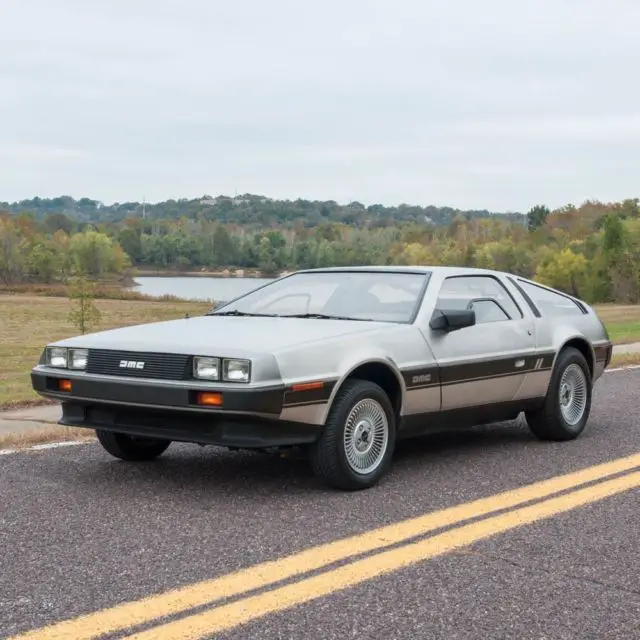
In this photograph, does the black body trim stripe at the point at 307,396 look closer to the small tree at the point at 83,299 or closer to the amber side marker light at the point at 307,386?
the amber side marker light at the point at 307,386

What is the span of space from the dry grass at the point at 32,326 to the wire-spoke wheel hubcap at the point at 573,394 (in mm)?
5382

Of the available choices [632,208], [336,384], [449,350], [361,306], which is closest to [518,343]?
[449,350]

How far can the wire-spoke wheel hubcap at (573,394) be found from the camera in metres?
7.79

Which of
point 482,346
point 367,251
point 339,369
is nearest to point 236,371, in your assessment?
point 339,369

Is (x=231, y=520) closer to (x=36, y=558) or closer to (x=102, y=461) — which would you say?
(x=36, y=558)

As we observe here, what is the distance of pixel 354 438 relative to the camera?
592cm

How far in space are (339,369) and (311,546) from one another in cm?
138

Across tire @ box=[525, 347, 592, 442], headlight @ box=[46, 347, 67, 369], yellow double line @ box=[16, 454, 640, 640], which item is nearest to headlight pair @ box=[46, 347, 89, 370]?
headlight @ box=[46, 347, 67, 369]

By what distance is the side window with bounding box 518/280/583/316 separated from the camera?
7.86 metres

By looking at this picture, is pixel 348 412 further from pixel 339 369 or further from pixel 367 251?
pixel 367 251

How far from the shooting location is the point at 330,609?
3.83 m

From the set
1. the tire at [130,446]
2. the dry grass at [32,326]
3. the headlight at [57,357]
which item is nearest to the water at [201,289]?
the dry grass at [32,326]

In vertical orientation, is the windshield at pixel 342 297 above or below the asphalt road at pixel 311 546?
above

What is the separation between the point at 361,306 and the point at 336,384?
114cm
